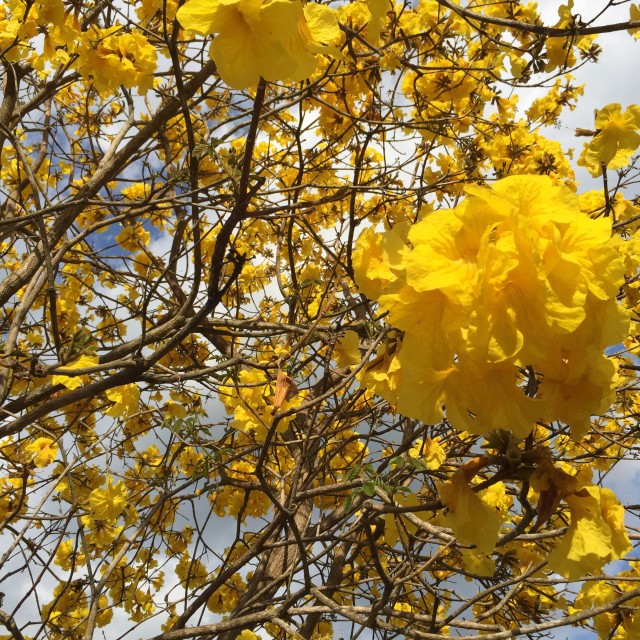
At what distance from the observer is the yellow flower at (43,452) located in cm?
346

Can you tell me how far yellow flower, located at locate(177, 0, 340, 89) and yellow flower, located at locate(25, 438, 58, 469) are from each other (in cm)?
311

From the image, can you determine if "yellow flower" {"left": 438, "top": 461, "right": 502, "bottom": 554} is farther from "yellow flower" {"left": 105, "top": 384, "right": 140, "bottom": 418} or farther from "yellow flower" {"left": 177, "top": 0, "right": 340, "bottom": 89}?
"yellow flower" {"left": 105, "top": 384, "right": 140, "bottom": 418}

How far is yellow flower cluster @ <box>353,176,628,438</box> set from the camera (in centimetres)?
82

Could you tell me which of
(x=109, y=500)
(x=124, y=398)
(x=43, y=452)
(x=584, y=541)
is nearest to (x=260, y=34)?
(x=584, y=541)

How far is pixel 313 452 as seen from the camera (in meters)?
3.07

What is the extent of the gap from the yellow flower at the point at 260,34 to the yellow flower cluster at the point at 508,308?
45 centimetres

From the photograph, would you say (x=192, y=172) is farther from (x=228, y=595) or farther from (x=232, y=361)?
(x=228, y=595)

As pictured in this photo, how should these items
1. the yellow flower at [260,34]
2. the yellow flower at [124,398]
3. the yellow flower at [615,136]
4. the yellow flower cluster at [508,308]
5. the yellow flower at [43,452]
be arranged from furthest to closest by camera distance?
the yellow flower at [43,452] → the yellow flower at [124,398] → the yellow flower at [615,136] → the yellow flower at [260,34] → the yellow flower cluster at [508,308]

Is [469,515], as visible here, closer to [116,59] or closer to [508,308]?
[508,308]

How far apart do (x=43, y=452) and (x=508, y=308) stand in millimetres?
3501

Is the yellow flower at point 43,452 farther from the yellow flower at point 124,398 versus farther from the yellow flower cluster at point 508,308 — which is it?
the yellow flower cluster at point 508,308

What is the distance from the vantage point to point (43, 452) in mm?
3484

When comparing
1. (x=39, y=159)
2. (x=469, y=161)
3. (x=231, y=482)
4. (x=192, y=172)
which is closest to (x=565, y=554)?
(x=192, y=172)

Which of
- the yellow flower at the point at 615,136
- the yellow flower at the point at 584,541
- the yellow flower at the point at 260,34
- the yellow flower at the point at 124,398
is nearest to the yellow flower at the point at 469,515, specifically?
the yellow flower at the point at 584,541
